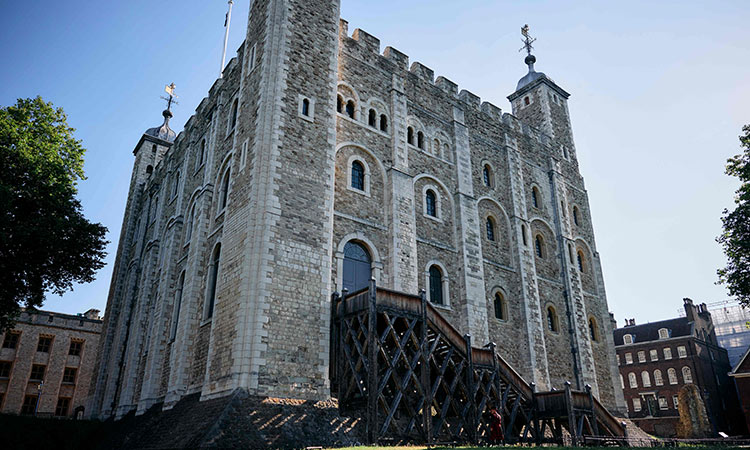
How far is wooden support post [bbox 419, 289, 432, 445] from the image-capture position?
1480 centimetres

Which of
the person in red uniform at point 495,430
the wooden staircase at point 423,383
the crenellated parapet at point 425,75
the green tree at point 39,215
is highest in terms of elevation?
the crenellated parapet at point 425,75

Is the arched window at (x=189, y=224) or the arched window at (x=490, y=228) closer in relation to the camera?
the arched window at (x=189, y=224)

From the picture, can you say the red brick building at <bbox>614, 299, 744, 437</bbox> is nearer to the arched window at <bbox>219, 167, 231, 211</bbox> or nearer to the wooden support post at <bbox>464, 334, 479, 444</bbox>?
the wooden support post at <bbox>464, 334, 479, 444</bbox>

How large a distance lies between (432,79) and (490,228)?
805 cm

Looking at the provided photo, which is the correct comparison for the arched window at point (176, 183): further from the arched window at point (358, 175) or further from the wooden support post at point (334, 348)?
the wooden support post at point (334, 348)

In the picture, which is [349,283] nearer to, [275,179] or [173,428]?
[275,179]

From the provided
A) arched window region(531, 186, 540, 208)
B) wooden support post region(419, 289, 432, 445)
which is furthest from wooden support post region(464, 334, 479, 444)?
arched window region(531, 186, 540, 208)

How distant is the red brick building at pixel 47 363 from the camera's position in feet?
120

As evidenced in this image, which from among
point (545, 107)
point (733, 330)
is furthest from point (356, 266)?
point (733, 330)

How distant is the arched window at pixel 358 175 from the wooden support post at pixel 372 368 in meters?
6.14

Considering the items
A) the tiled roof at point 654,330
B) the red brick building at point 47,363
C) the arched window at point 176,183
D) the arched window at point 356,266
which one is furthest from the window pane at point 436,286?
the tiled roof at point 654,330

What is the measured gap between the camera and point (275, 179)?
17.0m

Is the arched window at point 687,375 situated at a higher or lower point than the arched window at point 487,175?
lower

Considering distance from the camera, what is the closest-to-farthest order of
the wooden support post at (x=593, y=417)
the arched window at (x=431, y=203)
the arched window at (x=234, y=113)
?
1. the wooden support post at (x=593, y=417)
2. the arched window at (x=234, y=113)
3. the arched window at (x=431, y=203)
